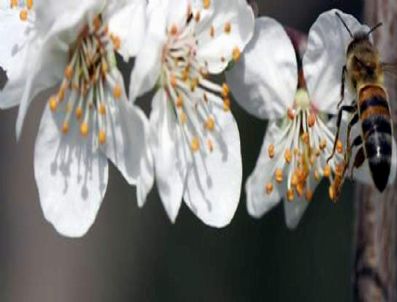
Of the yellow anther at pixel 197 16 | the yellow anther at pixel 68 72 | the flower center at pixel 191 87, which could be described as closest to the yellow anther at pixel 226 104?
the flower center at pixel 191 87

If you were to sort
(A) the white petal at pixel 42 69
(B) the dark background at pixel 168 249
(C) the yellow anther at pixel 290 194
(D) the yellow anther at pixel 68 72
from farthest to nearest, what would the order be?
(B) the dark background at pixel 168 249, (C) the yellow anther at pixel 290 194, (D) the yellow anther at pixel 68 72, (A) the white petal at pixel 42 69

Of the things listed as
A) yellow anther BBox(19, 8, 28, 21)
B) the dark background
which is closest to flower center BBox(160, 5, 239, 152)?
yellow anther BBox(19, 8, 28, 21)

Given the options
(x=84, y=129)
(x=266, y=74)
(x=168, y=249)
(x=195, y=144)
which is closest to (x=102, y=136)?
(x=84, y=129)

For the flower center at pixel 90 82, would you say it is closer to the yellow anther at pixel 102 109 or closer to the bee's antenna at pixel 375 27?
the yellow anther at pixel 102 109

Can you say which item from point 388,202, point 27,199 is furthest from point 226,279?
point 388,202

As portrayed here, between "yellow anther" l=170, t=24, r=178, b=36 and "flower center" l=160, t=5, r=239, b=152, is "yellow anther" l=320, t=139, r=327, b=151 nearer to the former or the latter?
"flower center" l=160, t=5, r=239, b=152

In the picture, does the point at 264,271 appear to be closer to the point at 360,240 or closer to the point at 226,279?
the point at 226,279
